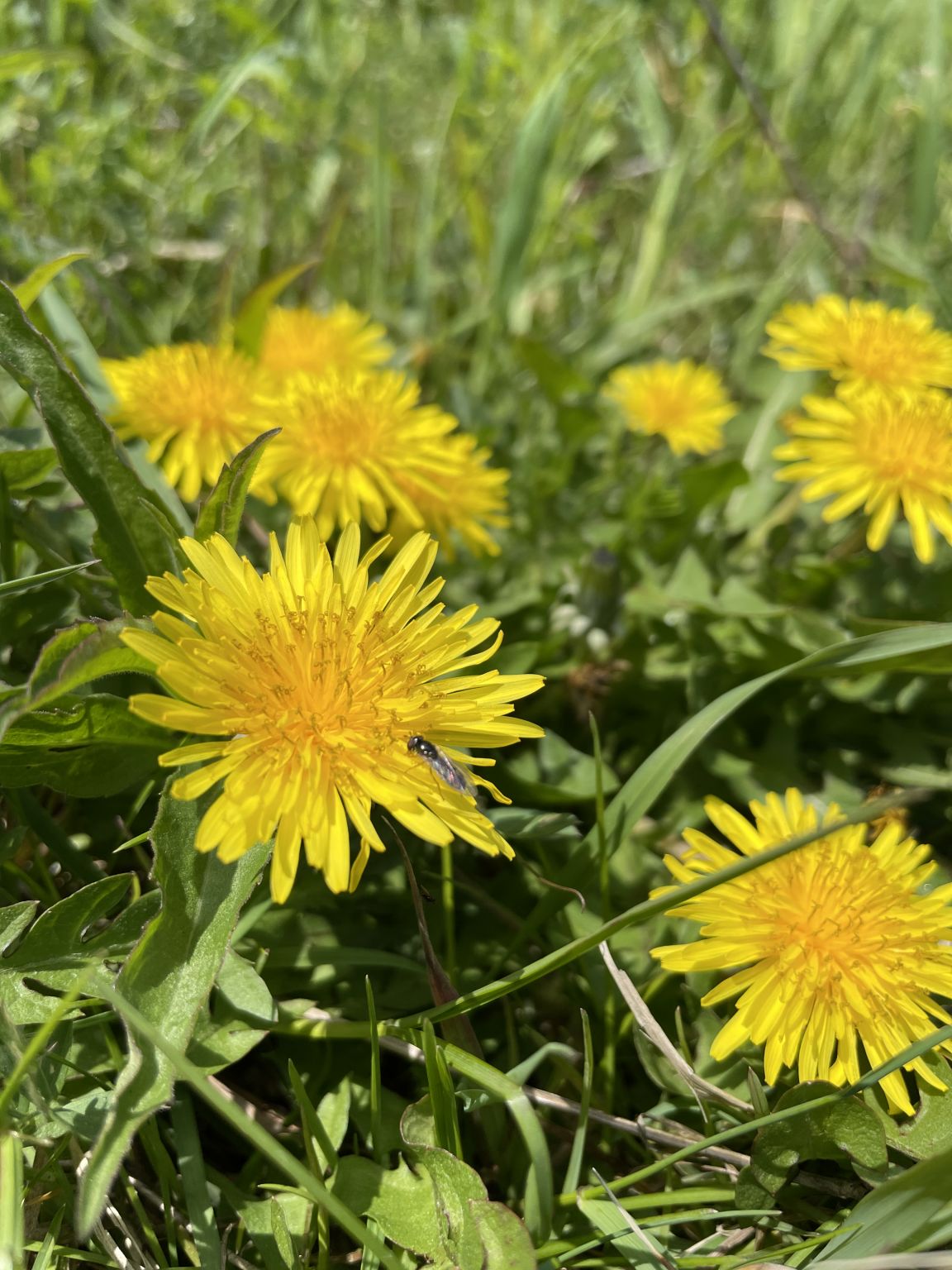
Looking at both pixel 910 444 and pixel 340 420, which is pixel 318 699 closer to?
pixel 340 420

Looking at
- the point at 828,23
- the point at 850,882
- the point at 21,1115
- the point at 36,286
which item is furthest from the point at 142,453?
the point at 828,23

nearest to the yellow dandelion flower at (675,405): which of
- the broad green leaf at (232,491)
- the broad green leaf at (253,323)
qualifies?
the broad green leaf at (253,323)

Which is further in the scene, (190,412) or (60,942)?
(190,412)

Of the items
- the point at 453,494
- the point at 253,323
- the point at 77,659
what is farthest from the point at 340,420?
the point at 77,659

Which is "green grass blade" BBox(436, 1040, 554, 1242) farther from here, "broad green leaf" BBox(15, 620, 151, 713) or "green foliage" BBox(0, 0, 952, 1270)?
"broad green leaf" BBox(15, 620, 151, 713)

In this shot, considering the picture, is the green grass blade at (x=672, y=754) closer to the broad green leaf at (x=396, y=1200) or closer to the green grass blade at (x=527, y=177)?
the broad green leaf at (x=396, y=1200)

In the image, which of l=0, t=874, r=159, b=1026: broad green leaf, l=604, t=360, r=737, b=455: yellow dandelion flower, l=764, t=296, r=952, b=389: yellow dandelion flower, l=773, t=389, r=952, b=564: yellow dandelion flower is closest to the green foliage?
l=0, t=874, r=159, b=1026: broad green leaf
